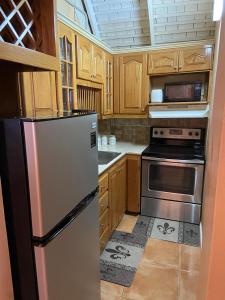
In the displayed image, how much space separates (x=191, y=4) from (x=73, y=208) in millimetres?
2762

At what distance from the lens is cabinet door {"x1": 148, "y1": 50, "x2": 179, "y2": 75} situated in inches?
110

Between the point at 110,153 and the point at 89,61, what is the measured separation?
1109 mm

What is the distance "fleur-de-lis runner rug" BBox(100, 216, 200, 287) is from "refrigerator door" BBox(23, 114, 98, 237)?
114cm

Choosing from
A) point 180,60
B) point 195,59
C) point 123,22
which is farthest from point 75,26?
point 195,59

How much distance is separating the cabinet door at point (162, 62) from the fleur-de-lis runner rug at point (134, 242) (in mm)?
1952

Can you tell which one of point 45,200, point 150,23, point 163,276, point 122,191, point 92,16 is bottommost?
point 163,276

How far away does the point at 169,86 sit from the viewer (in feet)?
9.61

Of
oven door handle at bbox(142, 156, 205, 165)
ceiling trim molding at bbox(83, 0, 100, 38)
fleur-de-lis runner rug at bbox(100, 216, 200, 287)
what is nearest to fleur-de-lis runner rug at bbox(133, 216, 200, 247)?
fleur-de-lis runner rug at bbox(100, 216, 200, 287)

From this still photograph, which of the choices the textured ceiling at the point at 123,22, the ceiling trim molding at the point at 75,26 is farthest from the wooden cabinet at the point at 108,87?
the textured ceiling at the point at 123,22

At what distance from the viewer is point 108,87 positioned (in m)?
2.97

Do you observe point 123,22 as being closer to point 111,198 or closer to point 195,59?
point 195,59

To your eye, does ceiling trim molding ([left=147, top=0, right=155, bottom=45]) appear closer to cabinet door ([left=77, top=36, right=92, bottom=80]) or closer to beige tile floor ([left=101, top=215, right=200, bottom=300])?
cabinet door ([left=77, top=36, right=92, bottom=80])

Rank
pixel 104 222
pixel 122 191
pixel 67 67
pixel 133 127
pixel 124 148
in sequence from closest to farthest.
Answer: pixel 67 67
pixel 104 222
pixel 122 191
pixel 124 148
pixel 133 127

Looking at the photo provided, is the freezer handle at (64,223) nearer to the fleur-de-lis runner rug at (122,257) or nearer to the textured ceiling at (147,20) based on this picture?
the fleur-de-lis runner rug at (122,257)
